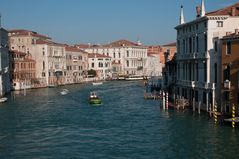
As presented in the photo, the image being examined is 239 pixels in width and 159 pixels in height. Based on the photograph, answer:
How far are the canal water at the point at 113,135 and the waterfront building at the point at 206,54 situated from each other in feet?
3.98

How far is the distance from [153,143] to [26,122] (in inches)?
299

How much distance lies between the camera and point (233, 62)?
17.4m

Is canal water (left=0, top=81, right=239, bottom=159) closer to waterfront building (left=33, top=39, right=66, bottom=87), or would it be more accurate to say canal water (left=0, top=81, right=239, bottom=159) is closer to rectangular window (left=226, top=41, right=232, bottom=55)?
rectangular window (left=226, top=41, right=232, bottom=55)

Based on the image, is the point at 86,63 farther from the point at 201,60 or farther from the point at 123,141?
the point at 123,141

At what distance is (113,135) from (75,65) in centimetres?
4406

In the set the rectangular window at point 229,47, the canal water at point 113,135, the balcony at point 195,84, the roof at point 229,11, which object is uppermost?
the roof at point 229,11

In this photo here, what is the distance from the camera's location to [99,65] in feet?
218

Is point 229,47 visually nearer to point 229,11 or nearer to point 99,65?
point 229,11

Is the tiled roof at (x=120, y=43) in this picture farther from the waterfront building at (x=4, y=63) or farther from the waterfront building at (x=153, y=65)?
the waterfront building at (x=4, y=63)

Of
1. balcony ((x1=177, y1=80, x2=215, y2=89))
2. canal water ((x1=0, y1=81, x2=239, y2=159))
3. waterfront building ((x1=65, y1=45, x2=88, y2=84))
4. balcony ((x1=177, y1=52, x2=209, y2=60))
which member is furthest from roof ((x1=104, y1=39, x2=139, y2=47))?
canal water ((x1=0, y1=81, x2=239, y2=159))

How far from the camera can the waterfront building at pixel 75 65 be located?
5684 centimetres

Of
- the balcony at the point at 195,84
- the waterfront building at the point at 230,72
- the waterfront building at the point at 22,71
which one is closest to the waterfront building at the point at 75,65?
the waterfront building at the point at 22,71

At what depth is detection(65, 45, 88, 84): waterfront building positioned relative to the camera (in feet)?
186

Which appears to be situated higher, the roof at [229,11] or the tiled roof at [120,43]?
the tiled roof at [120,43]
